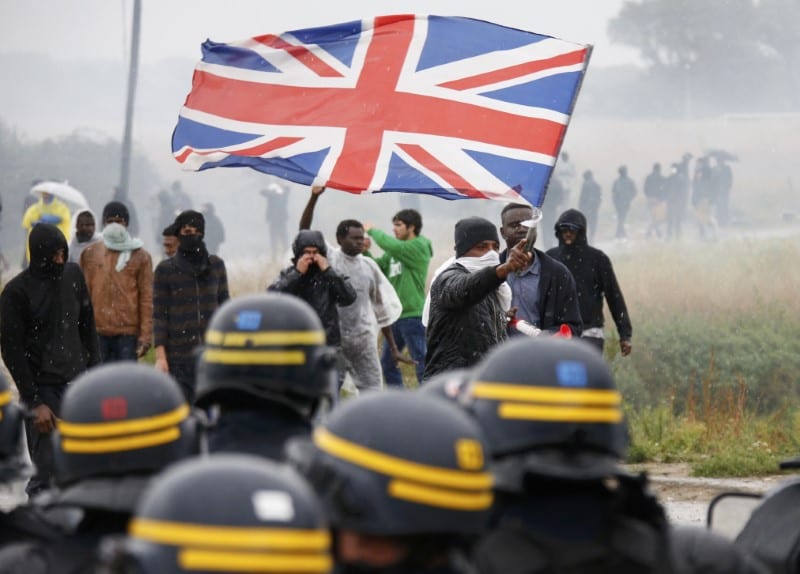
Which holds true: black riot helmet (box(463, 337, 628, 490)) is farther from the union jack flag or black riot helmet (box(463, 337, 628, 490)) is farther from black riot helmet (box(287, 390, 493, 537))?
the union jack flag

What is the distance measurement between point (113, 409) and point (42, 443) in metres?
4.79

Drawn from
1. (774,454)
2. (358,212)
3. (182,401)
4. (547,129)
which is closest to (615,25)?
(358,212)

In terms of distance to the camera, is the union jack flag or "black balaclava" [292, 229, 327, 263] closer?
the union jack flag

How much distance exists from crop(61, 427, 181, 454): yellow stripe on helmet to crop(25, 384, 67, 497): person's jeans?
4287mm

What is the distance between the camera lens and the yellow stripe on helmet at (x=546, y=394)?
12.2 ft

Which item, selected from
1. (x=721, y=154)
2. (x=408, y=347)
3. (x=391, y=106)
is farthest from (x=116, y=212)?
Answer: (x=721, y=154)

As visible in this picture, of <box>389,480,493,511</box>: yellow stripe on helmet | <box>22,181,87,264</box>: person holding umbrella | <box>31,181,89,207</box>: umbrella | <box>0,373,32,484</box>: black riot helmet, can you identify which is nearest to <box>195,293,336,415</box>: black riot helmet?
<box>0,373,32,484</box>: black riot helmet

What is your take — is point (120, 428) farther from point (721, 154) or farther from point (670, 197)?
point (721, 154)

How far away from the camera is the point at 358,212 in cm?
3722

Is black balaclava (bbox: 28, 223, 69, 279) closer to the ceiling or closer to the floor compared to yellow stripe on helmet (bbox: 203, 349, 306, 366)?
closer to the floor

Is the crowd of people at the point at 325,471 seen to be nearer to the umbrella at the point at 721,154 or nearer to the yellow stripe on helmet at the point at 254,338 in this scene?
the yellow stripe on helmet at the point at 254,338

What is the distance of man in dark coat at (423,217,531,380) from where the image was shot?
821 cm

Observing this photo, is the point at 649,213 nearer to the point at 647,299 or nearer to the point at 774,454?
the point at 647,299

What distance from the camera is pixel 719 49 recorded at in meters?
36.3
